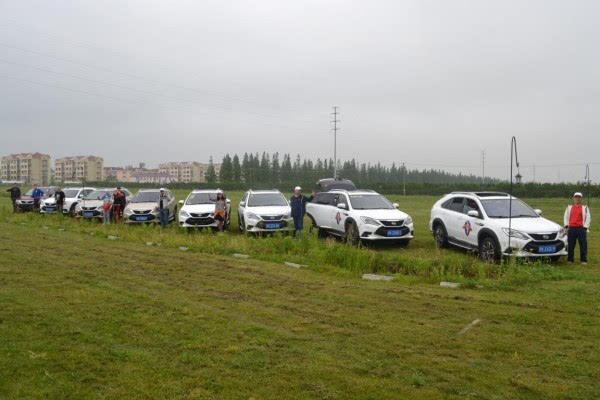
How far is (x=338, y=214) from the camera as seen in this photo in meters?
14.9

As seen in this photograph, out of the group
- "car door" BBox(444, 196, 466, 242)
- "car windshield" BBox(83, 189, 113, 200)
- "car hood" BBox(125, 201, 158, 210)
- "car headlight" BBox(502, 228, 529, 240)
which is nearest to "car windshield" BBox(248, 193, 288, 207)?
"car hood" BBox(125, 201, 158, 210)

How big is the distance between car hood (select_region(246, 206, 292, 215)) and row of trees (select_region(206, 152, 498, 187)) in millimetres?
25931

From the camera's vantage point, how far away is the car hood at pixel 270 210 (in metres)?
15.7

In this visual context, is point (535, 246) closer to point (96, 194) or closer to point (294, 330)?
point (294, 330)

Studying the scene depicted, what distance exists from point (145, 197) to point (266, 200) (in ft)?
19.8

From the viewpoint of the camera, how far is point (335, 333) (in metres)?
5.55

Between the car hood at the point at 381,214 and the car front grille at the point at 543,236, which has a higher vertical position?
the car hood at the point at 381,214

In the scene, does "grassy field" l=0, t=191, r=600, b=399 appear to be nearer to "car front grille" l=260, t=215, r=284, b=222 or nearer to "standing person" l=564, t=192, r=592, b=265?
"standing person" l=564, t=192, r=592, b=265

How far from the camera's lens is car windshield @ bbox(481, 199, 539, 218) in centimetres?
1191

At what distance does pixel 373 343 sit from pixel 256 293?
269 centimetres

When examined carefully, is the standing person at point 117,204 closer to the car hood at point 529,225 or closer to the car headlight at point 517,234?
the car hood at point 529,225

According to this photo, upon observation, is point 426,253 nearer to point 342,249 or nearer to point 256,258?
point 342,249

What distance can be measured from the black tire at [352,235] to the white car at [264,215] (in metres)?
2.22

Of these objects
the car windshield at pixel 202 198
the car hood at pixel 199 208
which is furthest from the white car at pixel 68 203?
the car hood at pixel 199 208
